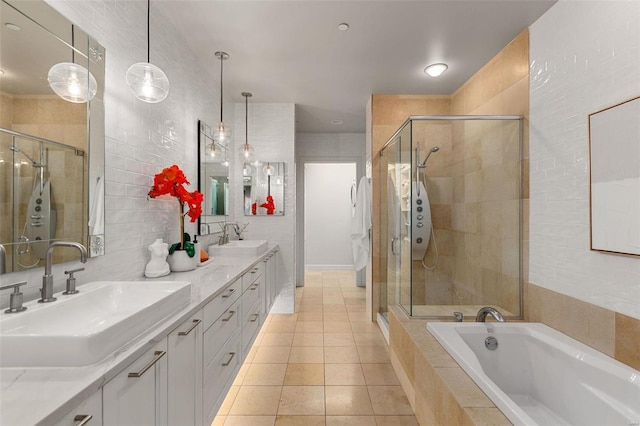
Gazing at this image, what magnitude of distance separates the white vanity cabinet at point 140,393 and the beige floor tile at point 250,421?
99 cm

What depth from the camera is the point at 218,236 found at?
327 cm

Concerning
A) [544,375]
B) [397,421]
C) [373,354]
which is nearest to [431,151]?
[544,375]

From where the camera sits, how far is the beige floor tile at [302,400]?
206 cm

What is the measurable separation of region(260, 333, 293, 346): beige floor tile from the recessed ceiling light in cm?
303

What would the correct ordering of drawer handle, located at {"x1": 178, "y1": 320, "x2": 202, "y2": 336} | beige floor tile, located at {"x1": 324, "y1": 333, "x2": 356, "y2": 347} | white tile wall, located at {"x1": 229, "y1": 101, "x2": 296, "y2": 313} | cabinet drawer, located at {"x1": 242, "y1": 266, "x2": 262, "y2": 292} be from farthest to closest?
white tile wall, located at {"x1": 229, "y1": 101, "x2": 296, "y2": 313} < beige floor tile, located at {"x1": 324, "y1": 333, "x2": 356, "y2": 347} < cabinet drawer, located at {"x1": 242, "y1": 266, "x2": 262, "y2": 292} < drawer handle, located at {"x1": 178, "y1": 320, "x2": 202, "y2": 336}

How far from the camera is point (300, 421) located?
6.43ft

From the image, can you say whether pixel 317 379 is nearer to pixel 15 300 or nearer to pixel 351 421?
pixel 351 421

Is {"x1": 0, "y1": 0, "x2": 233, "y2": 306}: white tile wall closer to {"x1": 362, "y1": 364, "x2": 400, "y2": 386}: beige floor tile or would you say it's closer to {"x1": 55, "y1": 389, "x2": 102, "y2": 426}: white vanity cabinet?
{"x1": 55, "y1": 389, "x2": 102, "y2": 426}: white vanity cabinet

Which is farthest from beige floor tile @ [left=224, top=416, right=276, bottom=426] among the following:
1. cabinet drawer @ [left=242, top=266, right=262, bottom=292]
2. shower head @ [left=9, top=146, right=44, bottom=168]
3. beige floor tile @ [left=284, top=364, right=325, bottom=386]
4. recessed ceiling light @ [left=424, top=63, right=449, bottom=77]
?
recessed ceiling light @ [left=424, top=63, right=449, bottom=77]

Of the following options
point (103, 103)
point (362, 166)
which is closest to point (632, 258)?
point (103, 103)

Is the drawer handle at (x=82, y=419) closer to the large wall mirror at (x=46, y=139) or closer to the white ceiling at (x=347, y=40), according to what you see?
the large wall mirror at (x=46, y=139)

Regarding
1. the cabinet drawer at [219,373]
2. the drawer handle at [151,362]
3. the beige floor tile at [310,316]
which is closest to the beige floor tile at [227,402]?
the cabinet drawer at [219,373]

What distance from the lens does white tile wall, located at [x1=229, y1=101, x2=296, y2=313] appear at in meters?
3.91

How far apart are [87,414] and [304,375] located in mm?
1999
